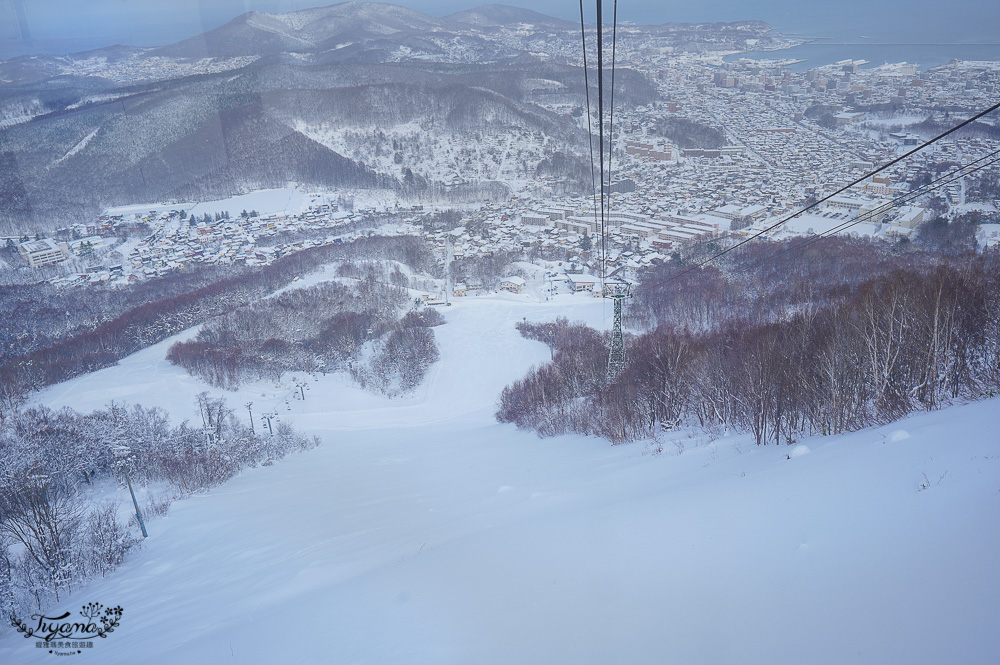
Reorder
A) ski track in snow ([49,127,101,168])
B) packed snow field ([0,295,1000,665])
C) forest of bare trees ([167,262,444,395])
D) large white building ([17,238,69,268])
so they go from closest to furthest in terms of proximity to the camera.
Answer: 1. packed snow field ([0,295,1000,665])
2. forest of bare trees ([167,262,444,395])
3. large white building ([17,238,69,268])
4. ski track in snow ([49,127,101,168])

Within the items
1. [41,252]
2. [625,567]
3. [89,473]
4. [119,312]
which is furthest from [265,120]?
[625,567]

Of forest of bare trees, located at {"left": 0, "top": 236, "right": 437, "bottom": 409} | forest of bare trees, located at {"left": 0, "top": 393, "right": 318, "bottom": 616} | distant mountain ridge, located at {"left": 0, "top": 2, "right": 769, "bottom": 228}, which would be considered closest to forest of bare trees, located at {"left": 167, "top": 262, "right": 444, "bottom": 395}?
forest of bare trees, located at {"left": 0, "top": 236, "right": 437, "bottom": 409}

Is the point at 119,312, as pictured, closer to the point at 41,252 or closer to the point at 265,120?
the point at 41,252

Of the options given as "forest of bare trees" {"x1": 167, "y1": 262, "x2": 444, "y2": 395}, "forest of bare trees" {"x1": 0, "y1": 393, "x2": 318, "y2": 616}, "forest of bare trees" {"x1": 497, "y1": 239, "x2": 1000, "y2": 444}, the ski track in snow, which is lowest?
"forest of bare trees" {"x1": 167, "y1": 262, "x2": 444, "y2": 395}

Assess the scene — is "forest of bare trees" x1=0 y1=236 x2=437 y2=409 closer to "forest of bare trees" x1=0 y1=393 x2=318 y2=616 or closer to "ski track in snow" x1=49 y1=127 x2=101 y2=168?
"forest of bare trees" x1=0 y1=393 x2=318 y2=616

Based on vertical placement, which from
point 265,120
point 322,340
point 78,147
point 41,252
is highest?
point 265,120

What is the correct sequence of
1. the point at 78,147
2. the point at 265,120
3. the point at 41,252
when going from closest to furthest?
the point at 41,252
the point at 78,147
the point at 265,120

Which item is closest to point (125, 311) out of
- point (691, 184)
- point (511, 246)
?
point (511, 246)

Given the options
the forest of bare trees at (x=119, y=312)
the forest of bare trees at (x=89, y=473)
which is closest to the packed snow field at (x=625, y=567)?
the forest of bare trees at (x=89, y=473)

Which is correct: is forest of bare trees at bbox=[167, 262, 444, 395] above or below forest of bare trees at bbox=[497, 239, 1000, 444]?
below
